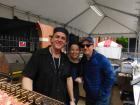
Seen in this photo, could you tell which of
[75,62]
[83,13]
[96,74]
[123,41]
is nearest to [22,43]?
[75,62]

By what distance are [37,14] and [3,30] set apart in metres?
0.95

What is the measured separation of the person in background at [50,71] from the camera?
4.56 ft

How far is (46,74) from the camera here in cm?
139

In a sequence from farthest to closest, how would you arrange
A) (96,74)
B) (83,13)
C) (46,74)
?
(83,13), (96,74), (46,74)

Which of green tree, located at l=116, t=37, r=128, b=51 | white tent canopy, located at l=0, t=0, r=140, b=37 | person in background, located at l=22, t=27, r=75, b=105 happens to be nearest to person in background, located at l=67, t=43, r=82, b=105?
person in background, located at l=22, t=27, r=75, b=105

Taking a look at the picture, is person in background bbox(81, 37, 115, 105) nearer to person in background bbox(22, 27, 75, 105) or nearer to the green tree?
person in background bbox(22, 27, 75, 105)

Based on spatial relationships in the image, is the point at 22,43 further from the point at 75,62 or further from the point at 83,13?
the point at 83,13

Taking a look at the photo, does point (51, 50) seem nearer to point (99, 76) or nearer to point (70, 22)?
point (99, 76)

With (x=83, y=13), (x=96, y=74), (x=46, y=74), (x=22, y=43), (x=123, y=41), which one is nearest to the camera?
(x=46, y=74)

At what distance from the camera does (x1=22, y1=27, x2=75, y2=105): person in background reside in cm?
139

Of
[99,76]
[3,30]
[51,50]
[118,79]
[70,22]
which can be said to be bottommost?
[118,79]

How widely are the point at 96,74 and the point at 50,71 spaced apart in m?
0.64

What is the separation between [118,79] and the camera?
358 centimetres

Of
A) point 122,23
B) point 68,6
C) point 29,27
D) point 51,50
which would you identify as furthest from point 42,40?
point 122,23
